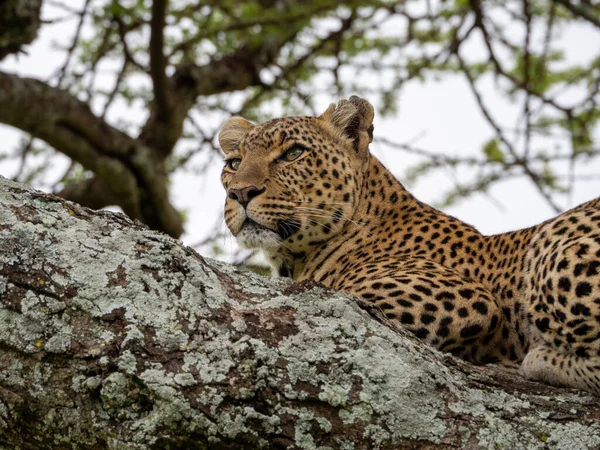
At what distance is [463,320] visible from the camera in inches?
220

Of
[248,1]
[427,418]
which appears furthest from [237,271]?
[248,1]

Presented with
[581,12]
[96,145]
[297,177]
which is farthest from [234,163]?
[581,12]

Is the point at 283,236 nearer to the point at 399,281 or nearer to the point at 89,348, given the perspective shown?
the point at 399,281

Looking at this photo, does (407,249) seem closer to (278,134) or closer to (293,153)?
(293,153)

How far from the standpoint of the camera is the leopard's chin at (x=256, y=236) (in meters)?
6.58

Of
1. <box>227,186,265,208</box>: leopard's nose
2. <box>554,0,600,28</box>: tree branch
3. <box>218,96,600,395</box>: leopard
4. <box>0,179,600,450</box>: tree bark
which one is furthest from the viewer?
<box>554,0,600,28</box>: tree branch

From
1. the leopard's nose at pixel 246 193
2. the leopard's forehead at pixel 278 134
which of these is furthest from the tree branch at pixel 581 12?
the leopard's nose at pixel 246 193

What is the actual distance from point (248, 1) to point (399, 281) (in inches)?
313

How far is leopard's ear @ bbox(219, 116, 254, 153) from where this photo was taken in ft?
25.3

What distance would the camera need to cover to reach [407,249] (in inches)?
261

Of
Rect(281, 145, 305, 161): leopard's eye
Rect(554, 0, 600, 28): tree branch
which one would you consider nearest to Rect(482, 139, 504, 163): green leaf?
Rect(554, 0, 600, 28): tree branch

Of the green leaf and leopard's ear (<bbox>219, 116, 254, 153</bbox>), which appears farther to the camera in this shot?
the green leaf

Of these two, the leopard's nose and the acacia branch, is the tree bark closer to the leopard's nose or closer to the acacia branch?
the leopard's nose

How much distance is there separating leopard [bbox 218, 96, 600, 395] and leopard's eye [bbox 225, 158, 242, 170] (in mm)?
15
